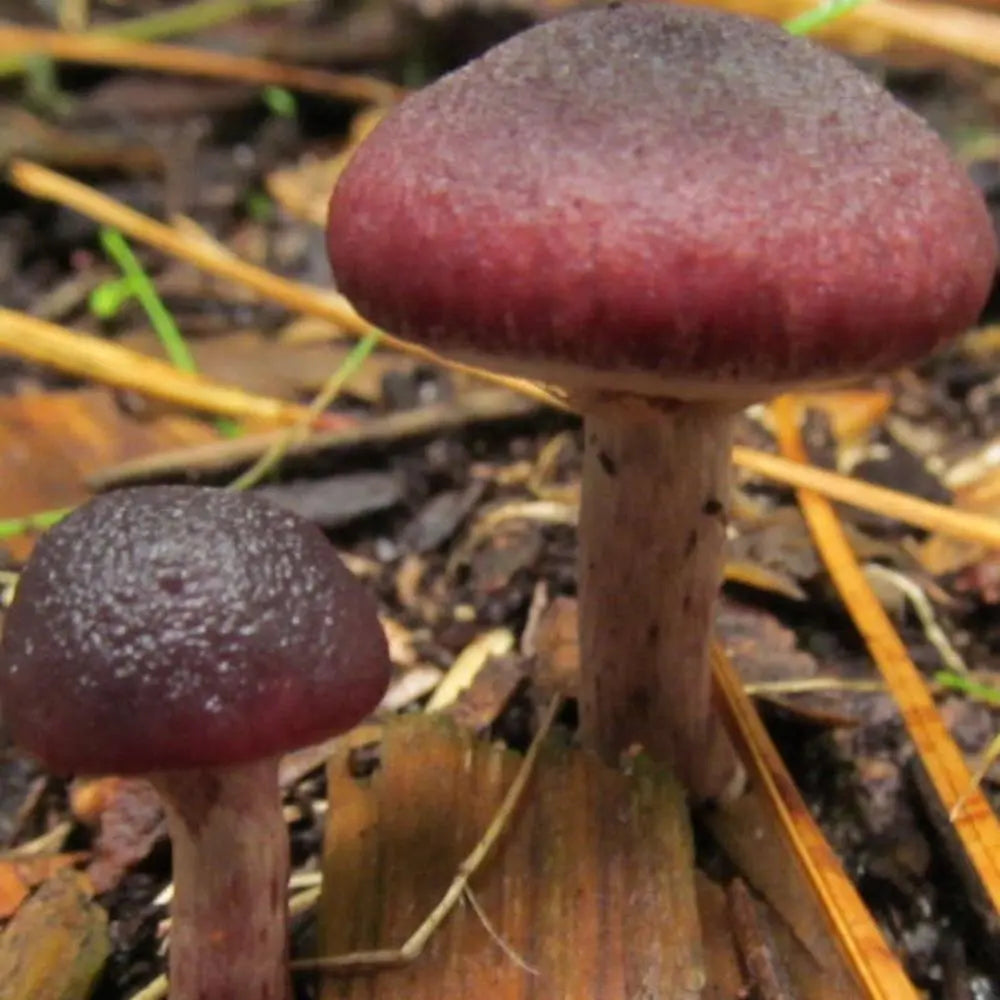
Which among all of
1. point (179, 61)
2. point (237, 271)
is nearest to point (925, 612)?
point (237, 271)

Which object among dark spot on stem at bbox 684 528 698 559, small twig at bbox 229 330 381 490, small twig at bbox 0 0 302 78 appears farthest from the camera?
small twig at bbox 0 0 302 78

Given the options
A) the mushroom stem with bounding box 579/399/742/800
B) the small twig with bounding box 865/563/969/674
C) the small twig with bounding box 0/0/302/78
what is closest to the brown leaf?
the mushroom stem with bounding box 579/399/742/800

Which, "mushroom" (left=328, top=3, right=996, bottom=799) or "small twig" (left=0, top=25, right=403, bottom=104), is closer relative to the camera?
"mushroom" (left=328, top=3, right=996, bottom=799)

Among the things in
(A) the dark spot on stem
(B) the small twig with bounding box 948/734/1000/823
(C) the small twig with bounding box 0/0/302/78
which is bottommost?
(B) the small twig with bounding box 948/734/1000/823

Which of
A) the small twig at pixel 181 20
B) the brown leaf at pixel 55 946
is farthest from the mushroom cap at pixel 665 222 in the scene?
the small twig at pixel 181 20

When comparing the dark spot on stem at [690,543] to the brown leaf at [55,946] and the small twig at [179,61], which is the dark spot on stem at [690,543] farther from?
the small twig at [179,61]

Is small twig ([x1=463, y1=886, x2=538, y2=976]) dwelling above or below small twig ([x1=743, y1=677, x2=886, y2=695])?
above

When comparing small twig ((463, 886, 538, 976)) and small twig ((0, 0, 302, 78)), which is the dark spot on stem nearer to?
small twig ((463, 886, 538, 976))

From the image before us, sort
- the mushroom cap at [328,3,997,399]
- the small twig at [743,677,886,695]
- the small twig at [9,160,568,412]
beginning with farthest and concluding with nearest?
the small twig at [9,160,568,412] → the small twig at [743,677,886,695] → the mushroom cap at [328,3,997,399]
